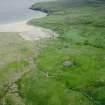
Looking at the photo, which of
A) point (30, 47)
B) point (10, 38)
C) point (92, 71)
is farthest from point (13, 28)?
point (92, 71)

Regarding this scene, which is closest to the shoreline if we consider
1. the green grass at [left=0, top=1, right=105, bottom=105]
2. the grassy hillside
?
the green grass at [left=0, top=1, right=105, bottom=105]

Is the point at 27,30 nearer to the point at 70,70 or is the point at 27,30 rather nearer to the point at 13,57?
the point at 13,57

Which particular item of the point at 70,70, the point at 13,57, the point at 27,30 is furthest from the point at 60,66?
the point at 27,30

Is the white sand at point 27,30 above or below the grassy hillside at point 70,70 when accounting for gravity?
above

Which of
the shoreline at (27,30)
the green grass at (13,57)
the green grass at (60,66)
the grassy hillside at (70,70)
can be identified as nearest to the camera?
the grassy hillside at (70,70)

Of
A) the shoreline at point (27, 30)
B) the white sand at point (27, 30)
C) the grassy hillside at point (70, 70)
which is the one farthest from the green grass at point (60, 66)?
the white sand at point (27, 30)

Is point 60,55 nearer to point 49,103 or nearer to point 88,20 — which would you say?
point 49,103

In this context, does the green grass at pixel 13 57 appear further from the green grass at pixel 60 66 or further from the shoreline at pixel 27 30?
the shoreline at pixel 27 30
